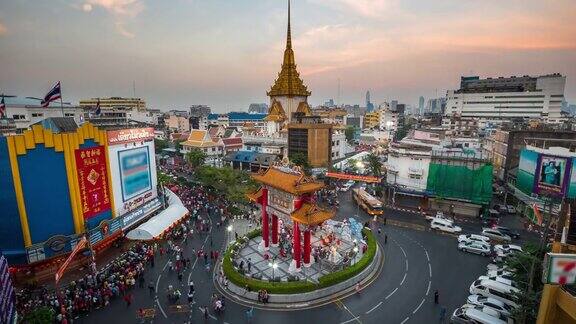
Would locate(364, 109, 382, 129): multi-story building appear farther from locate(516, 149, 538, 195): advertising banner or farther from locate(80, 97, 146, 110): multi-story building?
locate(80, 97, 146, 110): multi-story building

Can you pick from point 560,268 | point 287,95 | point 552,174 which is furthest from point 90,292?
point 287,95

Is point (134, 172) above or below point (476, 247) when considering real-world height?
above

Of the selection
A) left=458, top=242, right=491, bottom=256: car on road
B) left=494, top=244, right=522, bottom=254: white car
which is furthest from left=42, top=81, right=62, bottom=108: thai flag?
left=494, top=244, right=522, bottom=254: white car

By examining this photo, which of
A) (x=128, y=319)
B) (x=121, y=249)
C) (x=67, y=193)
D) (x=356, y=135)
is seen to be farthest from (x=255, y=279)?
(x=356, y=135)

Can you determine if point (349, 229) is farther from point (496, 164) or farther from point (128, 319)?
point (496, 164)

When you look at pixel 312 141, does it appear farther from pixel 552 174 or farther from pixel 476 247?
pixel 552 174

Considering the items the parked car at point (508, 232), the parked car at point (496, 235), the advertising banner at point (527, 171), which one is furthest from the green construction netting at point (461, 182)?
the parked car at point (496, 235)
